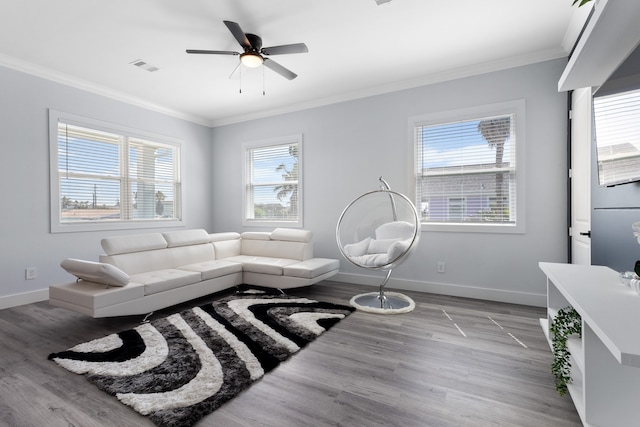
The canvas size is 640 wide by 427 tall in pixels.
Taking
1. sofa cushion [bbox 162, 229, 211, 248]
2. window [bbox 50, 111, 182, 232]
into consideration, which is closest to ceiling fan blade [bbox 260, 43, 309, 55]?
sofa cushion [bbox 162, 229, 211, 248]

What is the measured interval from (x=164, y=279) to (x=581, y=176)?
4056 millimetres

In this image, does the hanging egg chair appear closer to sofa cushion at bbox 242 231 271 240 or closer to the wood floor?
the wood floor

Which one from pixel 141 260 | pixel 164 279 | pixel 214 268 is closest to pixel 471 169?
pixel 214 268

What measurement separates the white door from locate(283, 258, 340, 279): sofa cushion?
255 cm

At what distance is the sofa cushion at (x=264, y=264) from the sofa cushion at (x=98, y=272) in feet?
4.76

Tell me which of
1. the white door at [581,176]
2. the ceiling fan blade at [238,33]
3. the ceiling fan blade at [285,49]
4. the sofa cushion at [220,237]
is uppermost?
the ceiling fan blade at [238,33]

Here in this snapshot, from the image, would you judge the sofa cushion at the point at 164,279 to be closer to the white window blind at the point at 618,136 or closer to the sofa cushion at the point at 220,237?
the sofa cushion at the point at 220,237

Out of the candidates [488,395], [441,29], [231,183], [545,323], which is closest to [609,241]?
[545,323]

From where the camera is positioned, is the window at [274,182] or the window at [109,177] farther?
the window at [274,182]

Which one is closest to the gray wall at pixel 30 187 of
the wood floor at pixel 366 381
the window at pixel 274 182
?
the wood floor at pixel 366 381

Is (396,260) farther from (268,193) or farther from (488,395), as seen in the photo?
(268,193)

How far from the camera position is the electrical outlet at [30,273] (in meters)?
3.54

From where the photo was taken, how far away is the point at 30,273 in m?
3.57

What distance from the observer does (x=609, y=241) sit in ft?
6.84
